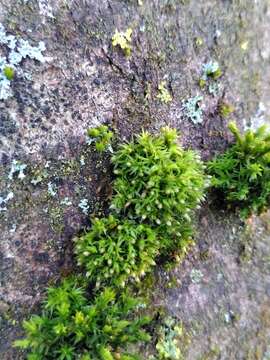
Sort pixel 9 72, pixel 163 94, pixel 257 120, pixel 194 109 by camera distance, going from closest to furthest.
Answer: pixel 9 72 < pixel 163 94 < pixel 194 109 < pixel 257 120

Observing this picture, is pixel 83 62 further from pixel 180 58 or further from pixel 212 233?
pixel 212 233

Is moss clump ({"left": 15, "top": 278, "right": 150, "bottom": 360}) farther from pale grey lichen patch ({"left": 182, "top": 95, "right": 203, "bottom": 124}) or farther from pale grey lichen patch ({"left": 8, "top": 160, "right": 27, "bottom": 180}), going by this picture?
pale grey lichen patch ({"left": 182, "top": 95, "right": 203, "bottom": 124})

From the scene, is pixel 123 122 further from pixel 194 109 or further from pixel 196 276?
pixel 196 276

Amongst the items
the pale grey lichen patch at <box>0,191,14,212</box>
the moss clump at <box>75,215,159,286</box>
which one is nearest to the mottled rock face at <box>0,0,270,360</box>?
the pale grey lichen patch at <box>0,191,14,212</box>

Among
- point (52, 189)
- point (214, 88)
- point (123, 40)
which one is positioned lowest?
point (52, 189)

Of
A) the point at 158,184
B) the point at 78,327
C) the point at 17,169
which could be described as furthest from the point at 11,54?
the point at 78,327
